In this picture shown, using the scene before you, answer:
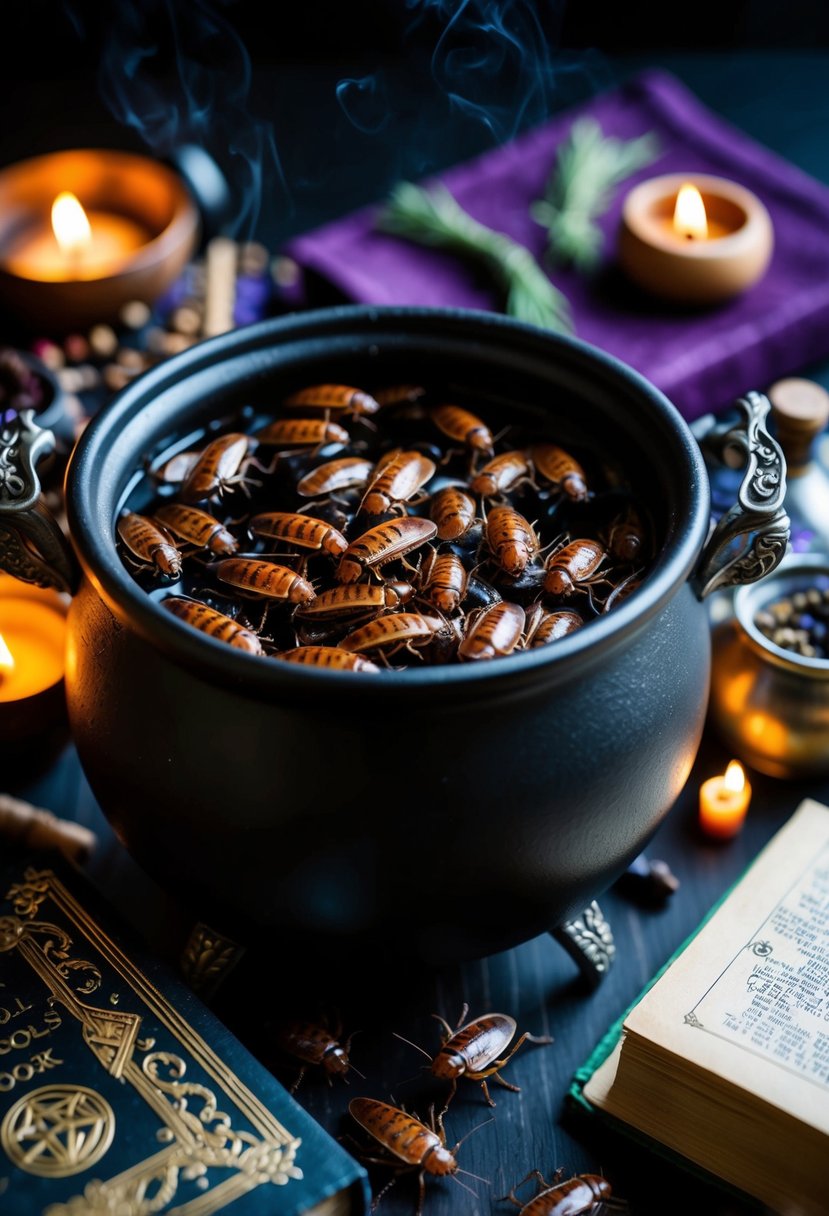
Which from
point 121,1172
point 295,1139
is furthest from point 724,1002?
point 121,1172

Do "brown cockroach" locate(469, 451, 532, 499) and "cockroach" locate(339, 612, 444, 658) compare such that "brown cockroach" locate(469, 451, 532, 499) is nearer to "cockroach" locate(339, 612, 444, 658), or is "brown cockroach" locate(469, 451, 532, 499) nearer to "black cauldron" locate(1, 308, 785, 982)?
"black cauldron" locate(1, 308, 785, 982)

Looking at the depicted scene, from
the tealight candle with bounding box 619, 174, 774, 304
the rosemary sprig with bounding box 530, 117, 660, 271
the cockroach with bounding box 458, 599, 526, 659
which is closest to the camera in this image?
the cockroach with bounding box 458, 599, 526, 659

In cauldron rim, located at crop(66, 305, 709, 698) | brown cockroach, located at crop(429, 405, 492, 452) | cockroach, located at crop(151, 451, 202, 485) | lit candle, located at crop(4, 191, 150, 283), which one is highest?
cauldron rim, located at crop(66, 305, 709, 698)

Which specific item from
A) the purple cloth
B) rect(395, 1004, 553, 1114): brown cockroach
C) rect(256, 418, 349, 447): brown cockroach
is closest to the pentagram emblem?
rect(395, 1004, 553, 1114): brown cockroach

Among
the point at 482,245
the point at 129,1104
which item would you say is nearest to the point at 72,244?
the point at 482,245

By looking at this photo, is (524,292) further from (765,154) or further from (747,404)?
(747,404)

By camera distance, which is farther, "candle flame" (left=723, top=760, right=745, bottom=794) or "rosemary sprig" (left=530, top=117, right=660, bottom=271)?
"rosemary sprig" (left=530, top=117, right=660, bottom=271)

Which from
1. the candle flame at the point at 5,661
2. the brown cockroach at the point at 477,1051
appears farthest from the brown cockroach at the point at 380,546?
the candle flame at the point at 5,661

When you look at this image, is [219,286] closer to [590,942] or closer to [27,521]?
[27,521]

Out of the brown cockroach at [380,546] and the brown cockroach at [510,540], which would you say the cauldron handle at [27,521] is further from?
the brown cockroach at [510,540]
